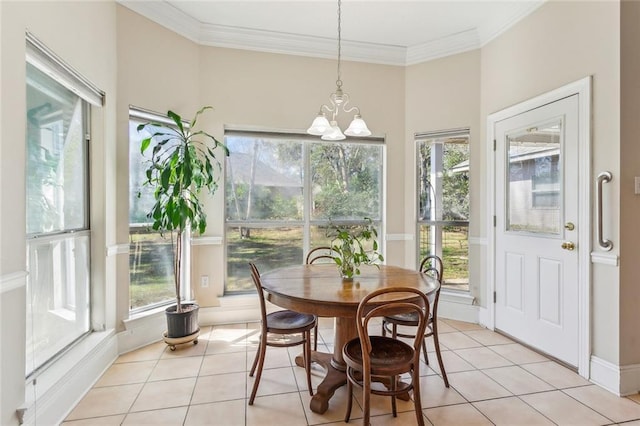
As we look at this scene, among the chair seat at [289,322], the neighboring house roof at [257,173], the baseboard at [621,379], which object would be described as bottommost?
the baseboard at [621,379]

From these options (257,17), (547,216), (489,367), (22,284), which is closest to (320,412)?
(489,367)

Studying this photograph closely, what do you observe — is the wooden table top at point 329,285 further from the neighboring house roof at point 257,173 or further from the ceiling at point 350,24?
the ceiling at point 350,24

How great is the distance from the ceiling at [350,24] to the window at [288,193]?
0.97 meters

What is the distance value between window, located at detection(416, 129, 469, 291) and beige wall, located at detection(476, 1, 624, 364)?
844 mm

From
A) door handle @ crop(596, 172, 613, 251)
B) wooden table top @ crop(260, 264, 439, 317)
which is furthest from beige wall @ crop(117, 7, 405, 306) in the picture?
door handle @ crop(596, 172, 613, 251)

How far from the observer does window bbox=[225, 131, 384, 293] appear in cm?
356

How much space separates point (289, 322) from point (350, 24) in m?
2.86

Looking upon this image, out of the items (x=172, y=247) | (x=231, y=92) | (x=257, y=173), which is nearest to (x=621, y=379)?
(x=257, y=173)

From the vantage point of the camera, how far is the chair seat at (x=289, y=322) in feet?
7.07

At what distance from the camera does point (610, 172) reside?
221cm

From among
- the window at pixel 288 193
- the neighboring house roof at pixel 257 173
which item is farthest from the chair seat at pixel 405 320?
the neighboring house roof at pixel 257 173

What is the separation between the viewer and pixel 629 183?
217cm

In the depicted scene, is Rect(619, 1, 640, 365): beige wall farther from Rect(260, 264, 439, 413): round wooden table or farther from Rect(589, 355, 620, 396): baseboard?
Rect(260, 264, 439, 413): round wooden table

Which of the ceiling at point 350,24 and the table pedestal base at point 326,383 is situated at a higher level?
the ceiling at point 350,24
